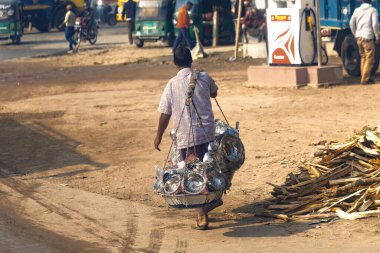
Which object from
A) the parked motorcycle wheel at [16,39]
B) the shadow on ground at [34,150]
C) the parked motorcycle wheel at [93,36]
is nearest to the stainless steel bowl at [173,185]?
the shadow on ground at [34,150]

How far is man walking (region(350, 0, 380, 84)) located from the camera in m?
19.2

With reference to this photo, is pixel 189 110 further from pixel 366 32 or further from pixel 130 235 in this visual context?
pixel 366 32

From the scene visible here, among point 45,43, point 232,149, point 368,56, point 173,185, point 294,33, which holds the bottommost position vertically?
point 173,185

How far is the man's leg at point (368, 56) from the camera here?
19531 mm

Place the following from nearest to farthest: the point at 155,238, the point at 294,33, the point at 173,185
→ the point at 173,185, the point at 155,238, the point at 294,33

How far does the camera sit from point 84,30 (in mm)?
37969

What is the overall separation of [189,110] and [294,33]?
11.2 metres

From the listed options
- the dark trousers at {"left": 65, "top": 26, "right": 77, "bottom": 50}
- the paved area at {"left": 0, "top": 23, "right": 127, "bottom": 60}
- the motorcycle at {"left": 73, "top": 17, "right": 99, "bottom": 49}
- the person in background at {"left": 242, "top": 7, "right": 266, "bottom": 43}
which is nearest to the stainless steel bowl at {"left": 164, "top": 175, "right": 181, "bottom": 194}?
the person in background at {"left": 242, "top": 7, "right": 266, "bottom": 43}

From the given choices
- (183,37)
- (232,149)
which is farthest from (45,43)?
(232,149)

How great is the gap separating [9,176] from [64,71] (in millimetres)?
15213

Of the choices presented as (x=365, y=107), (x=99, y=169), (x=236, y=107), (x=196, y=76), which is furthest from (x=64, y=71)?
(x=196, y=76)

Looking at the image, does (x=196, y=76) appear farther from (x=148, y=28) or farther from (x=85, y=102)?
(x=148, y=28)

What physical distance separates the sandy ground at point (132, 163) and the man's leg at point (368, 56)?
38 cm

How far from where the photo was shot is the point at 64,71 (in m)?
27.7
